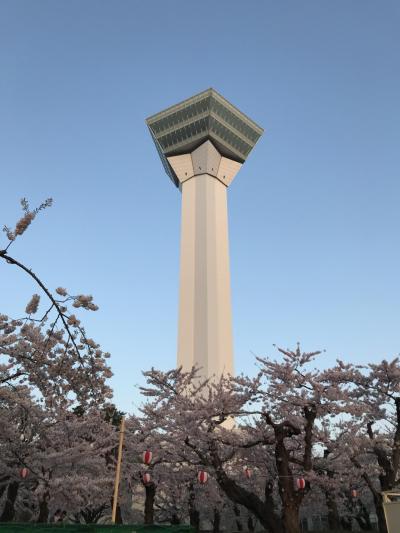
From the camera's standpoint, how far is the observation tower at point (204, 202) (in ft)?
210

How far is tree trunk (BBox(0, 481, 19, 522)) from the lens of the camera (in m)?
22.9

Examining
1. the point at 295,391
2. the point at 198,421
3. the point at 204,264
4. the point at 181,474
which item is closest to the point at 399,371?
the point at 295,391

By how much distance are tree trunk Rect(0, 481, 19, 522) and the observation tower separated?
129 feet

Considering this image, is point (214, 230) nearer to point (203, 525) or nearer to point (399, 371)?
point (203, 525)

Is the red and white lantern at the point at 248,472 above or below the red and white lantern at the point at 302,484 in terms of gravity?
above

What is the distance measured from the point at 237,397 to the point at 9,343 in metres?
10.5

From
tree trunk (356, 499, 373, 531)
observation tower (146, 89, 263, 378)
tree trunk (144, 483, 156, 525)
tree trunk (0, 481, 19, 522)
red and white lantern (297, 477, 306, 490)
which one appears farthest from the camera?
observation tower (146, 89, 263, 378)

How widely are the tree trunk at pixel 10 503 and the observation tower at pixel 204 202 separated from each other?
3927 cm

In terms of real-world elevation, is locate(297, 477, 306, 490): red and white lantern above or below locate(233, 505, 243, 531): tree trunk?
above

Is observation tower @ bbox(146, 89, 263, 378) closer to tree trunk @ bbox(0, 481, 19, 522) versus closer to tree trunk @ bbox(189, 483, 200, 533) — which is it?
tree trunk @ bbox(189, 483, 200, 533)

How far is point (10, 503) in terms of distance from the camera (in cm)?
2308

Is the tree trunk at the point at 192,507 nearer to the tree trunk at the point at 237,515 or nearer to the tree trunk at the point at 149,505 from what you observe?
the tree trunk at the point at 149,505

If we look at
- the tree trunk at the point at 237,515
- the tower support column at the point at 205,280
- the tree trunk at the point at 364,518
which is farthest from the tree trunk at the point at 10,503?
the tower support column at the point at 205,280

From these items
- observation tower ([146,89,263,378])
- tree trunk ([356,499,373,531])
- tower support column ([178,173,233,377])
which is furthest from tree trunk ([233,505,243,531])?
observation tower ([146,89,263,378])
